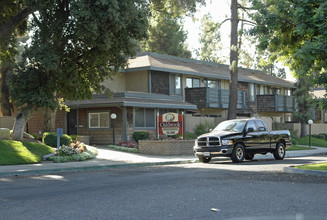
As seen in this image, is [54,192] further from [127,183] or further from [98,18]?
[98,18]

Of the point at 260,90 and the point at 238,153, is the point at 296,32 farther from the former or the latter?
the point at 260,90

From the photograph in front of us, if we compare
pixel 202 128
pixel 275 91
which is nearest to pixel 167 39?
pixel 275 91

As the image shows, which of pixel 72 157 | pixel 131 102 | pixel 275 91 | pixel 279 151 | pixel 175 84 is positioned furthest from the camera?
pixel 275 91

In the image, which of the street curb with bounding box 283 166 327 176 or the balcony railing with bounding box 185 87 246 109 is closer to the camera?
the street curb with bounding box 283 166 327 176

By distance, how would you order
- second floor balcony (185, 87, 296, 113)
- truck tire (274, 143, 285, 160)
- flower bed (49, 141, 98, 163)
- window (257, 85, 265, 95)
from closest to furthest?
flower bed (49, 141, 98, 163) < truck tire (274, 143, 285, 160) < second floor balcony (185, 87, 296, 113) < window (257, 85, 265, 95)

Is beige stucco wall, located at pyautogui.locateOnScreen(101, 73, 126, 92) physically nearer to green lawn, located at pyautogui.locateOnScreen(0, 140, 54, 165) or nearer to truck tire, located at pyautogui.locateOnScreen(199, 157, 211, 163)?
green lawn, located at pyautogui.locateOnScreen(0, 140, 54, 165)

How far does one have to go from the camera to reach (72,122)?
3158cm

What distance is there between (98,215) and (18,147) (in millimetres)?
14114

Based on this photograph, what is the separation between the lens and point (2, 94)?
109 feet

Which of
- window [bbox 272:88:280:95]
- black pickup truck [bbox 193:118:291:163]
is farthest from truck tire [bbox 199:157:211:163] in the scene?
window [bbox 272:88:280:95]

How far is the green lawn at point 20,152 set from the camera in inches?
711

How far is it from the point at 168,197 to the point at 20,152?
12.3 m

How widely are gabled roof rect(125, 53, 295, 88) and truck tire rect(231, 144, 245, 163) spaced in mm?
14365

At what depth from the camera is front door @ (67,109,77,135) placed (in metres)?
31.4
